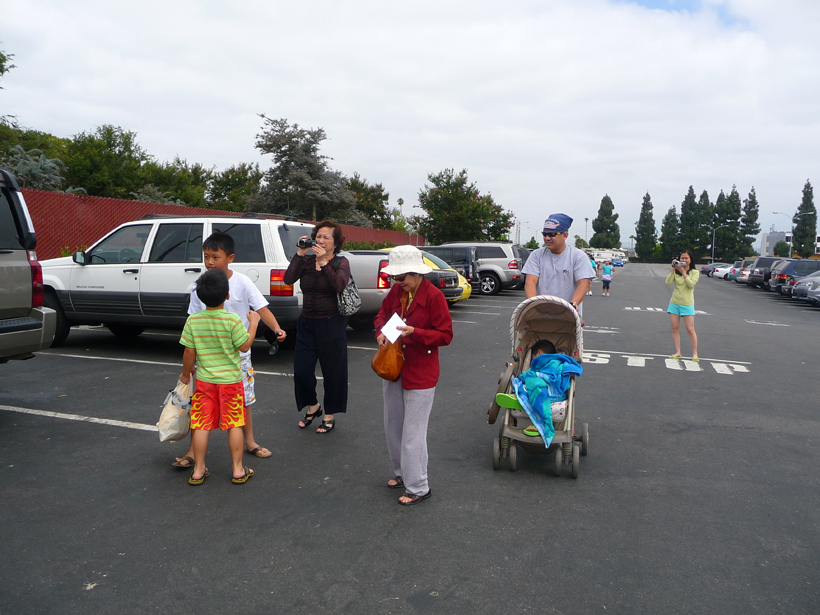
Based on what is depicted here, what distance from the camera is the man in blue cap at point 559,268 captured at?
216 inches

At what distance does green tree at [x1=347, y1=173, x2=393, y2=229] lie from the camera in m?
56.4

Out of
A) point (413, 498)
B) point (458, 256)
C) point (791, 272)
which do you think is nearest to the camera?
point (413, 498)

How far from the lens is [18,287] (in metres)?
5.63

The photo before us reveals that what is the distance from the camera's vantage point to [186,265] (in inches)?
329

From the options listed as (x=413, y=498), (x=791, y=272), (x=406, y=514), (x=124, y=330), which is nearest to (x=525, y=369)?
(x=413, y=498)

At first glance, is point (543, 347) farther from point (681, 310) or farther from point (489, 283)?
point (489, 283)

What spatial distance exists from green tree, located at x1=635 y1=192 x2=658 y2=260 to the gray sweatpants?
4708 inches

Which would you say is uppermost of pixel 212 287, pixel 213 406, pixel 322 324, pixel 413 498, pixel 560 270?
pixel 560 270

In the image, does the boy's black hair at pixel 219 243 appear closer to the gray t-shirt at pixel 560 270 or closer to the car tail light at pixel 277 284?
the gray t-shirt at pixel 560 270

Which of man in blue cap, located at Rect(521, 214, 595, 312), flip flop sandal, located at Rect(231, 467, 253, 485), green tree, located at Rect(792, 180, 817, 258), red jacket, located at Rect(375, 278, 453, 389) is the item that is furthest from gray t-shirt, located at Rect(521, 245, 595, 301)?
green tree, located at Rect(792, 180, 817, 258)

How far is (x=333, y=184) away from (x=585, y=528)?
113ft

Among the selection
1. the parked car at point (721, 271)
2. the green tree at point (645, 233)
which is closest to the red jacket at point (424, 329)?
the parked car at point (721, 271)

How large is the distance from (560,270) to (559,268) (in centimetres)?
2

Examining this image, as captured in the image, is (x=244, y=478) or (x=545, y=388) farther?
(x=545, y=388)
